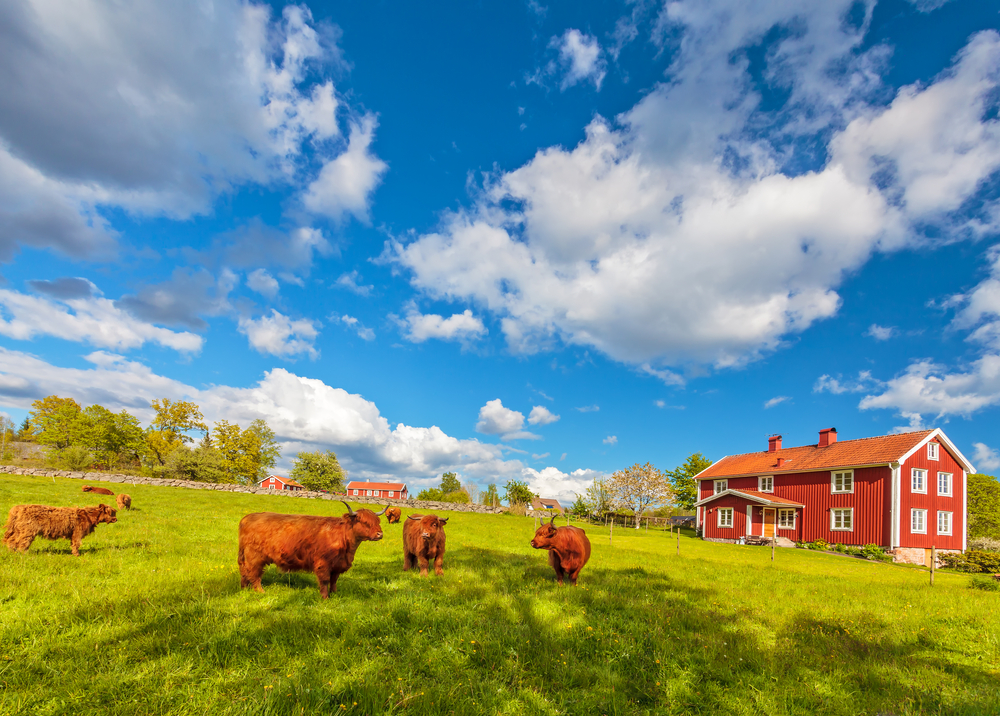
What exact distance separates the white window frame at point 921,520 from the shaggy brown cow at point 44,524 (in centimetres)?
4375

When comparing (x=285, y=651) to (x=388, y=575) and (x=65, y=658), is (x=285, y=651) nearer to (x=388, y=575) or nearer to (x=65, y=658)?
(x=65, y=658)

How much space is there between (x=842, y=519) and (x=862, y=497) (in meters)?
2.37

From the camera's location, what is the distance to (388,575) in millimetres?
10281

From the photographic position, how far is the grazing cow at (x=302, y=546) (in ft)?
26.1

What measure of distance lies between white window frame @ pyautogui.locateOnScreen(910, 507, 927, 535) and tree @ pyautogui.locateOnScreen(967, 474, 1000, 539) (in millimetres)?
30726

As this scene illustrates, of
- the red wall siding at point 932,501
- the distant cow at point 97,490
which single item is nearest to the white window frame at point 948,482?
the red wall siding at point 932,501

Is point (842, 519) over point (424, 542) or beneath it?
beneath

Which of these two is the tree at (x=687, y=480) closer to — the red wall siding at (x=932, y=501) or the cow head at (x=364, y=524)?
the red wall siding at (x=932, y=501)

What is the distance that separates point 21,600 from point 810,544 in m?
42.2

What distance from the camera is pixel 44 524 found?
10.0m

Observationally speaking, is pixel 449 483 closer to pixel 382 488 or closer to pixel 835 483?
pixel 382 488

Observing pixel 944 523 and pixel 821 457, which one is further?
pixel 821 457

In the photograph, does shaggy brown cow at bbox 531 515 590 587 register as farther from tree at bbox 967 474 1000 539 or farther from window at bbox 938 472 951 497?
tree at bbox 967 474 1000 539

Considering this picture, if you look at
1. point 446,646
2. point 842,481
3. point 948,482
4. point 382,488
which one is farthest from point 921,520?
point 382,488
